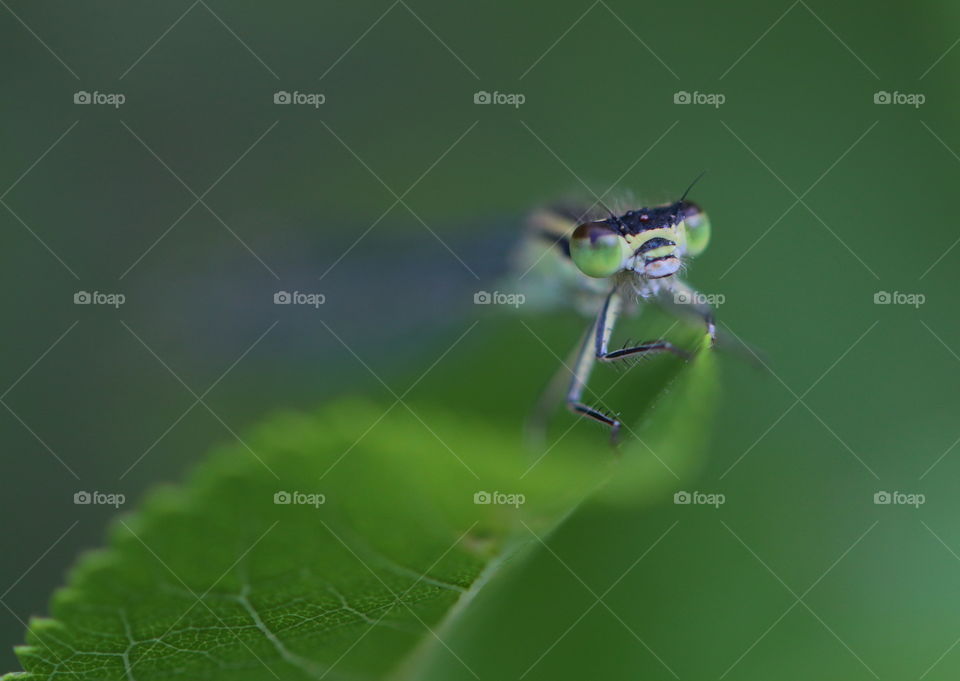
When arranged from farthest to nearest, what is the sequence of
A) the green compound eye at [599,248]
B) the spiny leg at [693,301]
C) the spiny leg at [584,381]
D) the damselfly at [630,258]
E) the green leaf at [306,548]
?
the green compound eye at [599,248] → the damselfly at [630,258] → the spiny leg at [693,301] → the spiny leg at [584,381] → the green leaf at [306,548]

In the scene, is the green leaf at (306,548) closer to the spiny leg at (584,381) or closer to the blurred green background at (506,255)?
the blurred green background at (506,255)

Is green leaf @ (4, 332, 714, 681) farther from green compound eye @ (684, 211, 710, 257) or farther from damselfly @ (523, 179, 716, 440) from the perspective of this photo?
green compound eye @ (684, 211, 710, 257)

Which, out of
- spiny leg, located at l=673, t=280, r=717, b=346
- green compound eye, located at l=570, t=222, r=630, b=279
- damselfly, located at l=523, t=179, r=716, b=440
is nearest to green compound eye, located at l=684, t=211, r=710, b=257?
damselfly, located at l=523, t=179, r=716, b=440

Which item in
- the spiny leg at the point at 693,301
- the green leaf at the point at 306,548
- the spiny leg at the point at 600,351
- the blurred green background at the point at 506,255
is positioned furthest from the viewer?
the spiny leg at the point at 693,301

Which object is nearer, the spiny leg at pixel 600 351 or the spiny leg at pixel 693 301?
the spiny leg at pixel 600 351

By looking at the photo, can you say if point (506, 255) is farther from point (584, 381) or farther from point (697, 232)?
point (584, 381)

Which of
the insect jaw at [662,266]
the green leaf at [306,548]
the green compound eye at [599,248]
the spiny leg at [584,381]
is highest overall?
the green compound eye at [599,248]

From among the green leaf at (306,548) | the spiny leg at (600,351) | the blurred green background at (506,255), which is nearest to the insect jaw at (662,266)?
the blurred green background at (506,255)
